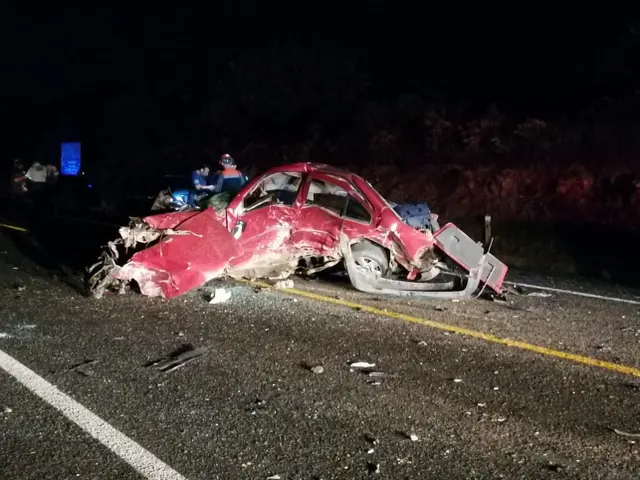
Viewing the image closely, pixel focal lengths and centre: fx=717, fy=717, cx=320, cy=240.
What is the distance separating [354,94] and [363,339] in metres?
19.9

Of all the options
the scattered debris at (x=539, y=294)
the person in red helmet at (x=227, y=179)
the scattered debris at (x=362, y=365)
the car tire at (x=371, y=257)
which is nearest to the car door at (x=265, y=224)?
the car tire at (x=371, y=257)

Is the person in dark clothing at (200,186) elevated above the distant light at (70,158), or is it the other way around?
the person in dark clothing at (200,186)

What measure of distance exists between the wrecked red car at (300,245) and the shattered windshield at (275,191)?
12mm

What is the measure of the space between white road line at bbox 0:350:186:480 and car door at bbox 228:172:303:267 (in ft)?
10.8

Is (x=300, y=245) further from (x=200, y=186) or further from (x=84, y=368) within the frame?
(x=200, y=186)

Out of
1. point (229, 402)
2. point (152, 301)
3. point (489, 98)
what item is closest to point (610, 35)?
point (489, 98)

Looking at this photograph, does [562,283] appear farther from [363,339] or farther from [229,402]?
[229,402]

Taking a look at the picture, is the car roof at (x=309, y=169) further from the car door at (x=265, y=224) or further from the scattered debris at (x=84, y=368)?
the scattered debris at (x=84, y=368)

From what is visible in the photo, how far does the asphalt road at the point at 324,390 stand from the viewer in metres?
4.27

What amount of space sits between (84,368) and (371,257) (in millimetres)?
3897

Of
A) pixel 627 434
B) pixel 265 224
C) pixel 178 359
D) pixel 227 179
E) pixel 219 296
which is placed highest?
pixel 227 179

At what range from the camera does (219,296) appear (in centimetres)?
856

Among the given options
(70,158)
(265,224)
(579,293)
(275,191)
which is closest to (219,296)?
(265,224)

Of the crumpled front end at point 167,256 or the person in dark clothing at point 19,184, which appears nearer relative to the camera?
the crumpled front end at point 167,256
